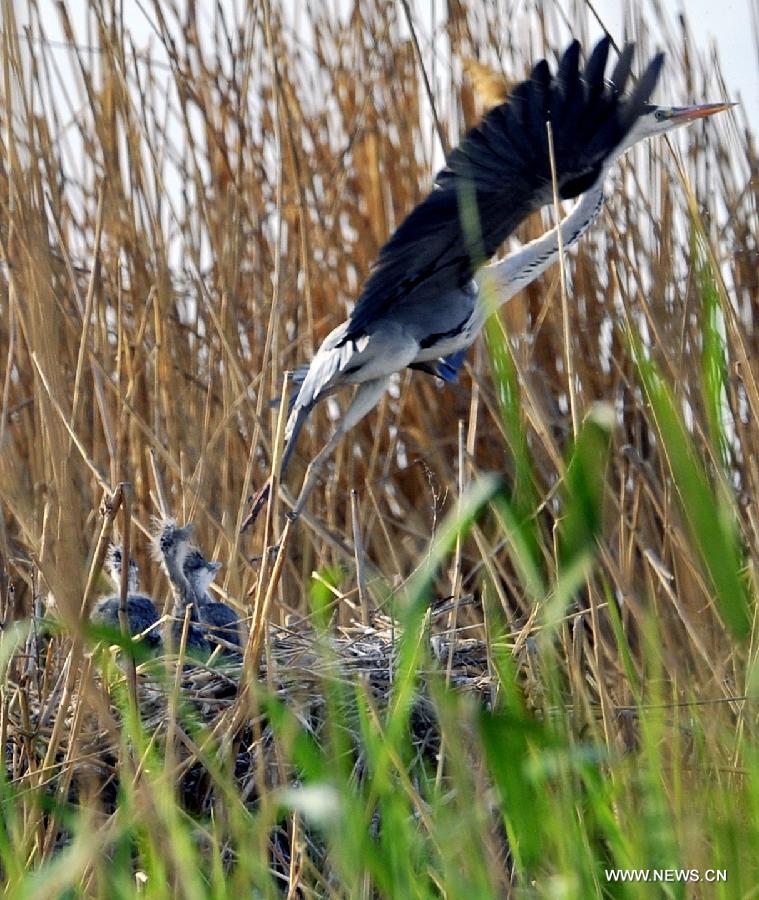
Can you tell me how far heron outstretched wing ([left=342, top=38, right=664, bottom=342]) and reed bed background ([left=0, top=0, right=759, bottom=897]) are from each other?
0.34 ft

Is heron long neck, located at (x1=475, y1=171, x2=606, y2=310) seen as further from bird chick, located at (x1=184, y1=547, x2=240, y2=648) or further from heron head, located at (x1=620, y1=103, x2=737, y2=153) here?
bird chick, located at (x1=184, y1=547, x2=240, y2=648)

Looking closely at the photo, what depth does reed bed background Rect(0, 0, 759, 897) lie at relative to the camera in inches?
36.6

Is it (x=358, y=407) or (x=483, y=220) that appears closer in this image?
(x=483, y=220)

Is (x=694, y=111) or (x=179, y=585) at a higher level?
(x=694, y=111)

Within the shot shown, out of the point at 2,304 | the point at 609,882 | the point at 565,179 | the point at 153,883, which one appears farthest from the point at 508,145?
the point at 153,883

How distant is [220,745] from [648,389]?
2.82 ft

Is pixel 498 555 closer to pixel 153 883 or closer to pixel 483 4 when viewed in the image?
pixel 483 4

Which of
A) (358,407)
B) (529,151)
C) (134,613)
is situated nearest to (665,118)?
(529,151)

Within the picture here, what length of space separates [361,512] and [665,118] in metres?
0.87

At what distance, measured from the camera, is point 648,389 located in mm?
802

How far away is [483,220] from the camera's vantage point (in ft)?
7.65

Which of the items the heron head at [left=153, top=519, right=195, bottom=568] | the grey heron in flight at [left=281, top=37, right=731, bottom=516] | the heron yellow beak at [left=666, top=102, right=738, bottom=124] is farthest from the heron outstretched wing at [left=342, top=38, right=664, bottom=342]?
the heron head at [left=153, top=519, right=195, bottom=568]

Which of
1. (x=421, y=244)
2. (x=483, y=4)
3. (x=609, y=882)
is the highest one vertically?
(x=483, y=4)

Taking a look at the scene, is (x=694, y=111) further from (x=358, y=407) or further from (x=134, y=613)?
(x=134, y=613)
